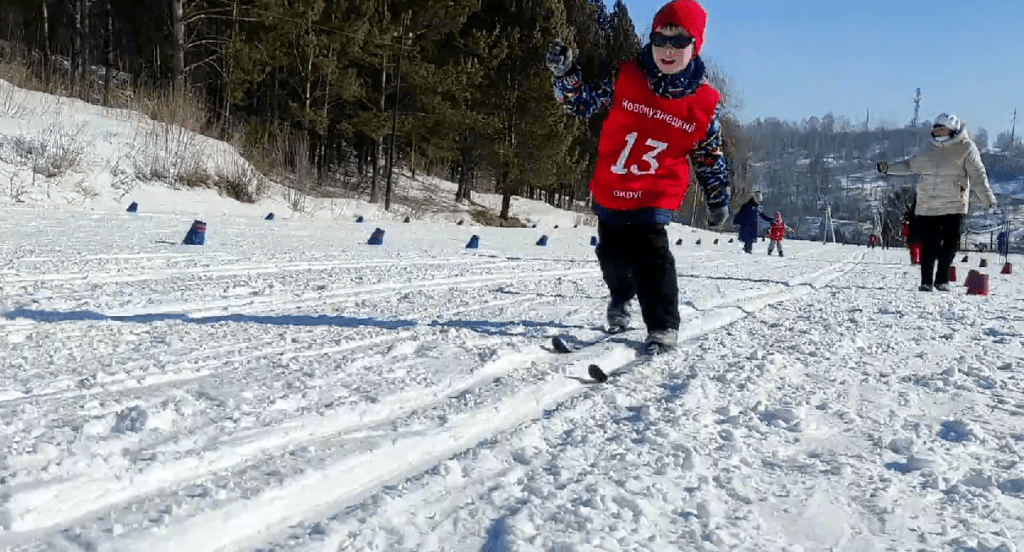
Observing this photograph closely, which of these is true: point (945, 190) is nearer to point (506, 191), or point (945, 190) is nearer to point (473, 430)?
point (473, 430)

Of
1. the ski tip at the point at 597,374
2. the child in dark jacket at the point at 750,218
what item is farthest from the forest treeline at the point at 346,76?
the ski tip at the point at 597,374

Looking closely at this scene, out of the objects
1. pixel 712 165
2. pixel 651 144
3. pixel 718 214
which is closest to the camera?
pixel 651 144

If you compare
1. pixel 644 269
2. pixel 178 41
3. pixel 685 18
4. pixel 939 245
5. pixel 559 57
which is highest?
pixel 178 41

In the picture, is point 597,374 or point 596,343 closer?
point 597,374

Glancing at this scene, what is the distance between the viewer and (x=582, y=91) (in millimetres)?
Answer: 3328

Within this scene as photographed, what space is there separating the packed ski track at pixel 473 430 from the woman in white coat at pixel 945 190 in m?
3.67

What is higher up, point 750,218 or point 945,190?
point 945,190

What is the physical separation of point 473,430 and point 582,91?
6.80 feet

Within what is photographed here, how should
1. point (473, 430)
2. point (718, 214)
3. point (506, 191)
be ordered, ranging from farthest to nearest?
point (506, 191)
point (718, 214)
point (473, 430)

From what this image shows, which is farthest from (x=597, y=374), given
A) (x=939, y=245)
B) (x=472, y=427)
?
(x=939, y=245)

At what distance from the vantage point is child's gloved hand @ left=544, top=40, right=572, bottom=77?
10.6 ft

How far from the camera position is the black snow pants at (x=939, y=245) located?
664 cm

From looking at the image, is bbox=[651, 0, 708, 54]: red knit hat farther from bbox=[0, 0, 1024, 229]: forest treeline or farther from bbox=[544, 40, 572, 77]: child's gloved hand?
bbox=[0, 0, 1024, 229]: forest treeline

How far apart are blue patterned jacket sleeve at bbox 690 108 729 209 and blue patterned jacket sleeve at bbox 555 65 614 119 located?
487 mm
